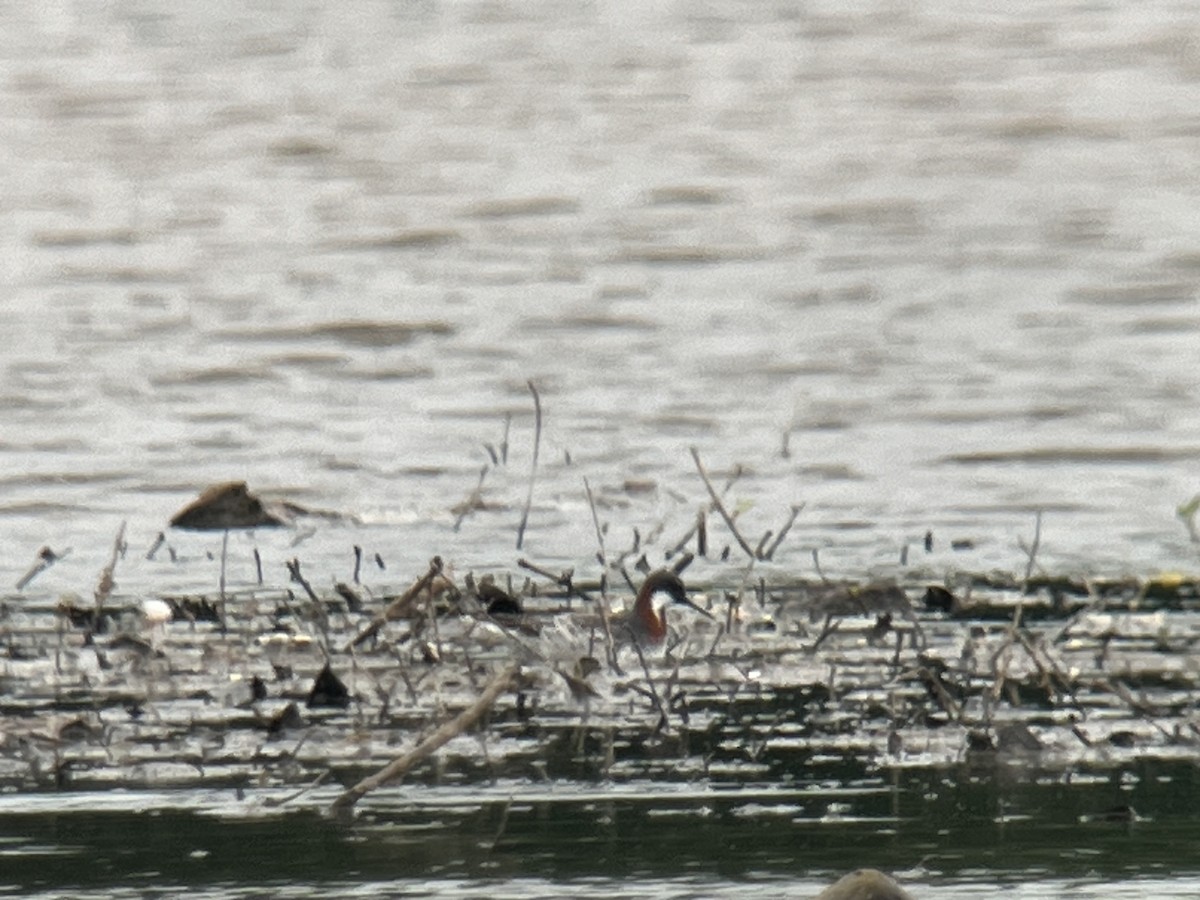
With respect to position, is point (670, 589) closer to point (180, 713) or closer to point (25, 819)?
point (180, 713)

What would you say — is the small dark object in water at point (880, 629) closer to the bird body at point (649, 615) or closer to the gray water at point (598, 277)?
the bird body at point (649, 615)

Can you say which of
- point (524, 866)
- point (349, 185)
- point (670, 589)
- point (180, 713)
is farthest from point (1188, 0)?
point (524, 866)

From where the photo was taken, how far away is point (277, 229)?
10.3 meters

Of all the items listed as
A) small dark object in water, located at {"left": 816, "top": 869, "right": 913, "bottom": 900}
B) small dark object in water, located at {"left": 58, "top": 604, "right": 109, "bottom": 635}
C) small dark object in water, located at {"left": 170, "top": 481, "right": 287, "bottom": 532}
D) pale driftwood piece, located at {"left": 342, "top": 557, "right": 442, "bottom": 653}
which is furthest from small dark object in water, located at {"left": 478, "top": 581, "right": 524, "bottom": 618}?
small dark object in water, located at {"left": 816, "top": 869, "right": 913, "bottom": 900}

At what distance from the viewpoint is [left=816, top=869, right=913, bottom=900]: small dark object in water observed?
3287 millimetres

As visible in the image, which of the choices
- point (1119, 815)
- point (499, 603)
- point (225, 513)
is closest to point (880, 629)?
point (499, 603)

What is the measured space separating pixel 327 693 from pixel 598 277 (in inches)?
186

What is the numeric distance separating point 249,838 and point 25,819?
32cm

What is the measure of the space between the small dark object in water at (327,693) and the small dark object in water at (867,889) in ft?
5.49

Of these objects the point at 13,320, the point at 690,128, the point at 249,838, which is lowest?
the point at 249,838

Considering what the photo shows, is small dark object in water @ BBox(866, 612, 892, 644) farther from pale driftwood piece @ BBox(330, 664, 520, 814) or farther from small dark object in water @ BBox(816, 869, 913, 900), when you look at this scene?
small dark object in water @ BBox(816, 869, 913, 900)

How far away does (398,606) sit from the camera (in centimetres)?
545

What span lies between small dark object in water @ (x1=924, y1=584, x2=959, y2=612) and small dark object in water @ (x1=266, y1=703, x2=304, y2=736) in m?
1.36

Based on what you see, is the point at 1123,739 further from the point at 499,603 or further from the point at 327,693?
the point at 499,603
